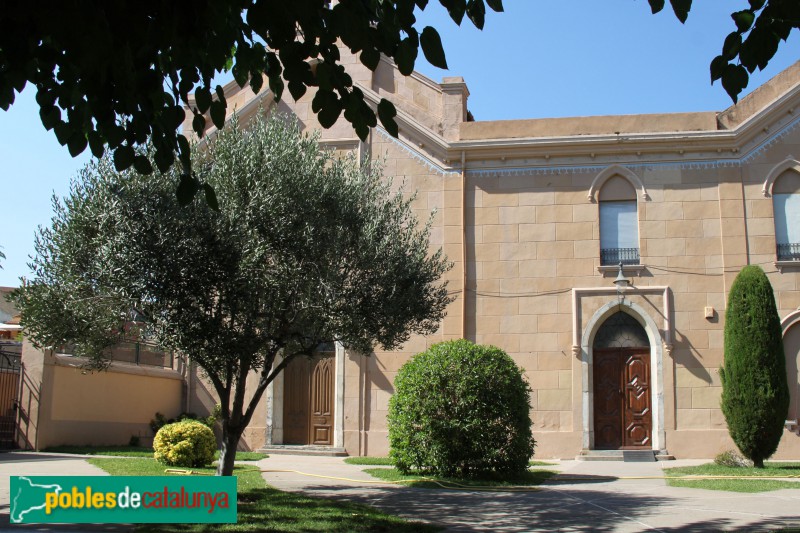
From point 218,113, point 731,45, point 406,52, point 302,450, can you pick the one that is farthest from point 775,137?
point 218,113

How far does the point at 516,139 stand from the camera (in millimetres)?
19609

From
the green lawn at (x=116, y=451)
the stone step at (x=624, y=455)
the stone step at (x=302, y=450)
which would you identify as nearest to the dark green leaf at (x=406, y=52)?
the green lawn at (x=116, y=451)

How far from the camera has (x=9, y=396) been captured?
1714 centimetres

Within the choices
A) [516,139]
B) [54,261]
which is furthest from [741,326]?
[54,261]

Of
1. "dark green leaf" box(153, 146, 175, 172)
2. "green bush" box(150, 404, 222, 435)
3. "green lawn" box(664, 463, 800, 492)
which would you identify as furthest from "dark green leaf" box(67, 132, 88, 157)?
"green bush" box(150, 404, 222, 435)

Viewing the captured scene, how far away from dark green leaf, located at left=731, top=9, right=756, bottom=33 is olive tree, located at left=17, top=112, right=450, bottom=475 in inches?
237

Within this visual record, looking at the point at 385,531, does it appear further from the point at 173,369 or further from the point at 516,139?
the point at 173,369

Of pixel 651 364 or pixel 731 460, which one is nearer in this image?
pixel 731 460

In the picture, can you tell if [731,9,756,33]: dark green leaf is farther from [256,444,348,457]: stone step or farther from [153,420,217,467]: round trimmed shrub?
[256,444,348,457]: stone step

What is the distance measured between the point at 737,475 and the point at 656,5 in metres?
11.8

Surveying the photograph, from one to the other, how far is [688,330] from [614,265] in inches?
87.0

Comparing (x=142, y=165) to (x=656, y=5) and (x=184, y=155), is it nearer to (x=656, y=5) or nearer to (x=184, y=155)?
(x=184, y=155)

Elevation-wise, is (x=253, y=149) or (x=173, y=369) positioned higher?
(x=253, y=149)

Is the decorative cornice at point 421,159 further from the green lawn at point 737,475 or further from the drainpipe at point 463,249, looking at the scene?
the green lawn at point 737,475
